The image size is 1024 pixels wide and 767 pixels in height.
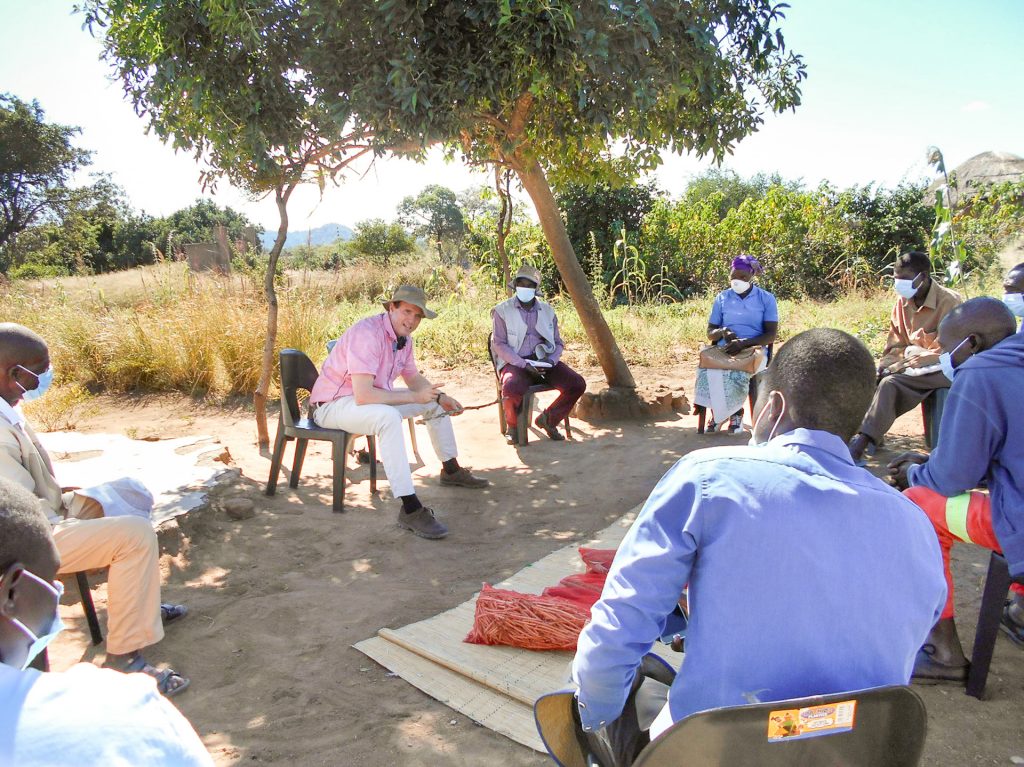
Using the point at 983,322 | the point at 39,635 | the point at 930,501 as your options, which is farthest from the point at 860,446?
the point at 39,635

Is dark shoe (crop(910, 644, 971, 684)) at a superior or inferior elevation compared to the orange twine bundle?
inferior

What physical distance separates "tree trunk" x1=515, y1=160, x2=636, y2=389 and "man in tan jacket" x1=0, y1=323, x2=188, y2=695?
4810 mm

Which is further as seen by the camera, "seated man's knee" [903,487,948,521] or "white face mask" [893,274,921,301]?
"white face mask" [893,274,921,301]

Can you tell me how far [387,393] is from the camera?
4.81 metres

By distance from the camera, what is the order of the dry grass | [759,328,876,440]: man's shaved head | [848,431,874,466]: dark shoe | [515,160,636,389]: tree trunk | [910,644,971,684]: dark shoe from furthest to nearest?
the dry grass, [515,160,636,389]: tree trunk, [848,431,874,466]: dark shoe, [910,644,971,684]: dark shoe, [759,328,876,440]: man's shaved head

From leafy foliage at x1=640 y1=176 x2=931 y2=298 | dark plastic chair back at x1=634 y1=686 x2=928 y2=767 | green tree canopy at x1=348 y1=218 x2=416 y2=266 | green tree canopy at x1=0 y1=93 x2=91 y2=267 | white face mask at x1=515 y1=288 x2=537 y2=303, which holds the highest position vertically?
green tree canopy at x1=0 y1=93 x2=91 y2=267

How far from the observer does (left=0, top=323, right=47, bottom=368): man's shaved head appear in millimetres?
2785

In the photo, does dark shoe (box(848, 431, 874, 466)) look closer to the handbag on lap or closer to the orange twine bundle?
the handbag on lap

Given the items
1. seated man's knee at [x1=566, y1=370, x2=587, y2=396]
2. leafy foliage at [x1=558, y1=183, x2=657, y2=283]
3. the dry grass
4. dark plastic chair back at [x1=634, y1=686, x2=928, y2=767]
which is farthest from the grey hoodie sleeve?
leafy foliage at [x1=558, y1=183, x2=657, y2=283]

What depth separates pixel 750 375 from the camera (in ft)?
20.7

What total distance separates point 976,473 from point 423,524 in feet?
9.69

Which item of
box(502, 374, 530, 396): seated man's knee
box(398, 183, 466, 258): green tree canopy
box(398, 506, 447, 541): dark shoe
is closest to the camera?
box(398, 506, 447, 541): dark shoe

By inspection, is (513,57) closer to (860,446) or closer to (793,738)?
(860,446)

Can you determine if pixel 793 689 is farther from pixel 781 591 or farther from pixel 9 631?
pixel 9 631
